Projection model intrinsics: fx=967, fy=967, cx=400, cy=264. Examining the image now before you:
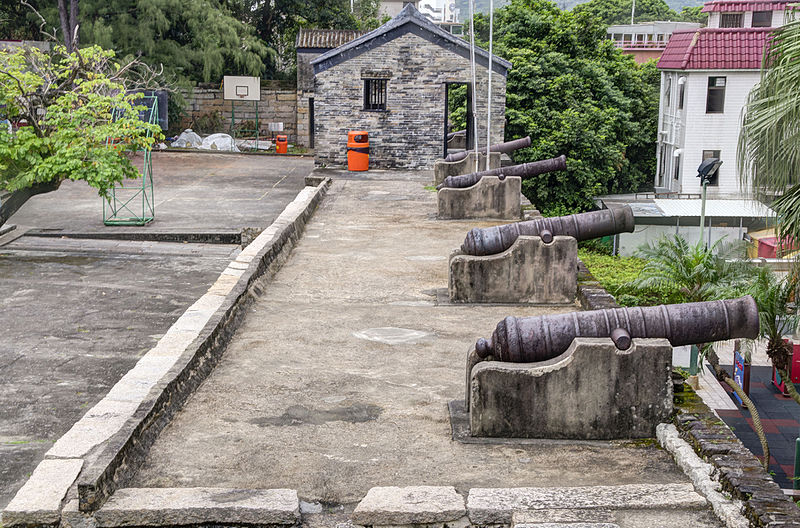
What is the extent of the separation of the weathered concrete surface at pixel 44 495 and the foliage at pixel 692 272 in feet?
33.1

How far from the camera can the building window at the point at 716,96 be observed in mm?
32969

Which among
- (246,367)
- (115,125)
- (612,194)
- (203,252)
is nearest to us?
(246,367)

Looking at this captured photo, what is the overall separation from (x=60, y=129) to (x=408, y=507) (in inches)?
545

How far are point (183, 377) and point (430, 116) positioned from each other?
1844cm

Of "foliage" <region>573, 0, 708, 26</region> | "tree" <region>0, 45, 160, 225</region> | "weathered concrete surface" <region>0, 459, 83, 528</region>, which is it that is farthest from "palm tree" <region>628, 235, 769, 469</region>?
"foliage" <region>573, 0, 708, 26</region>

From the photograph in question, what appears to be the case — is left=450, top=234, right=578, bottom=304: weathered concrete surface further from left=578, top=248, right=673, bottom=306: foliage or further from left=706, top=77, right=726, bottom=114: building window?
left=706, top=77, right=726, bottom=114: building window

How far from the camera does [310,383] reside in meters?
7.41

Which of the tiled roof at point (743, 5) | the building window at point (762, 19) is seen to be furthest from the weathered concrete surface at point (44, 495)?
the building window at point (762, 19)

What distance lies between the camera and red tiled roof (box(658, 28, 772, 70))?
106 ft

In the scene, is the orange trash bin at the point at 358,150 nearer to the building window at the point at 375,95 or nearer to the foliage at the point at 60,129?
the building window at the point at 375,95

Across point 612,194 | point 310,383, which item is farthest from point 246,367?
point 612,194

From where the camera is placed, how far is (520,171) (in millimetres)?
15805

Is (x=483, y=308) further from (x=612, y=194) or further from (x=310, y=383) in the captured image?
(x=612, y=194)

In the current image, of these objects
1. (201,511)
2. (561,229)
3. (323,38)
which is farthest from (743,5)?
(201,511)
